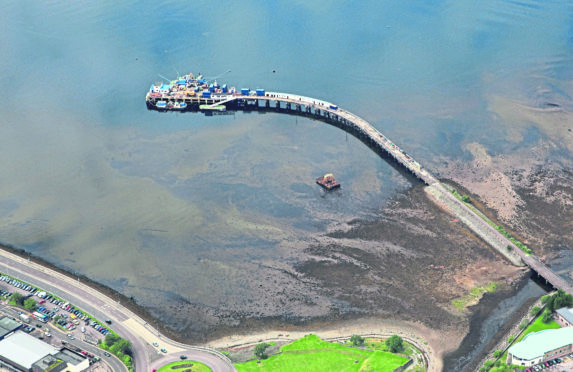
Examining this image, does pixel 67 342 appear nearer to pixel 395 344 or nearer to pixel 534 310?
pixel 395 344

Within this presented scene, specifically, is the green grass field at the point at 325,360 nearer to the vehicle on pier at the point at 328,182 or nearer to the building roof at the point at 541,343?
the building roof at the point at 541,343

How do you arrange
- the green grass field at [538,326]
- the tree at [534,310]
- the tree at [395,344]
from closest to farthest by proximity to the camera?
the tree at [395,344]
the green grass field at [538,326]
the tree at [534,310]

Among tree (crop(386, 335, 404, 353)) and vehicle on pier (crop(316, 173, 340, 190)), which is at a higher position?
vehicle on pier (crop(316, 173, 340, 190))


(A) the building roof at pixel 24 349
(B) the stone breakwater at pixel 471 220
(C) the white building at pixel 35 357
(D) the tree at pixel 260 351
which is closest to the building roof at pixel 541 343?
(B) the stone breakwater at pixel 471 220

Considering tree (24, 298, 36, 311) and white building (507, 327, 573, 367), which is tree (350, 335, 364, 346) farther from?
tree (24, 298, 36, 311)

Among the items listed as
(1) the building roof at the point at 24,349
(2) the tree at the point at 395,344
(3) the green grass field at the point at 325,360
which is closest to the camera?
(1) the building roof at the point at 24,349

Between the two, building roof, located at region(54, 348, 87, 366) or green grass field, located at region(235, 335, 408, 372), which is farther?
green grass field, located at region(235, 335, 408, 372)

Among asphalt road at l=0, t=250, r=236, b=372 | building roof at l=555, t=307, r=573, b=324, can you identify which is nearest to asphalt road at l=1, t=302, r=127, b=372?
asphalt road at l=0, t=250, r=236, b=372
